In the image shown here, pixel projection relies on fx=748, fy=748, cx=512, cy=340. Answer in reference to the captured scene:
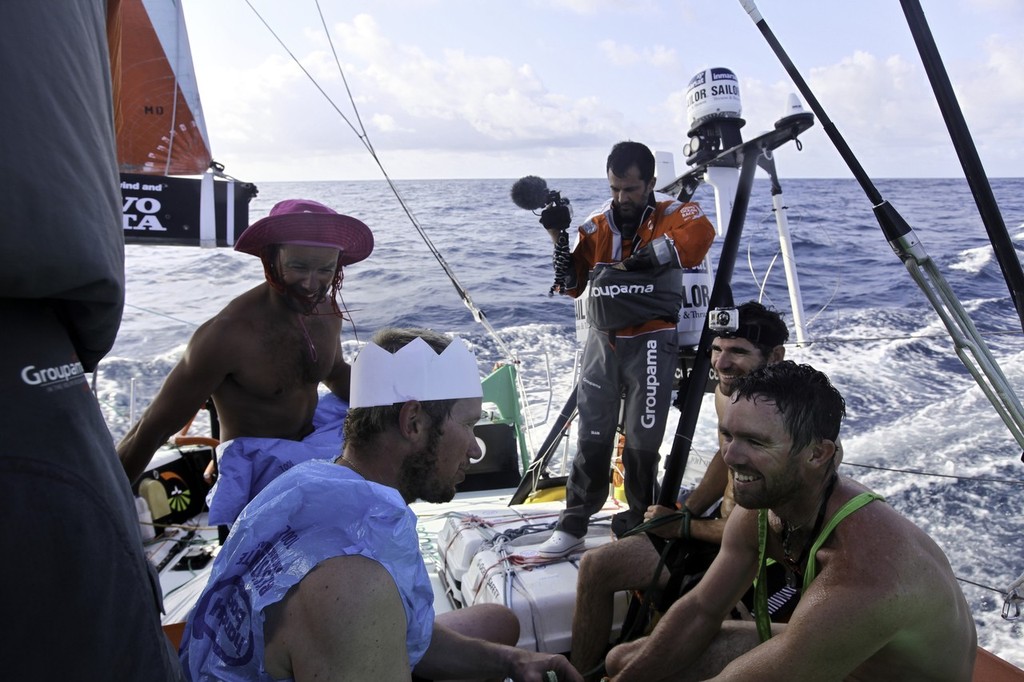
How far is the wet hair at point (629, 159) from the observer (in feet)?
10.9

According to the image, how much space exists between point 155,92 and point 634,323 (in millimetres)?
3507

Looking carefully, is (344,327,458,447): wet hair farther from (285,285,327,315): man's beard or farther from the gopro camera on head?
the gopro camera on head

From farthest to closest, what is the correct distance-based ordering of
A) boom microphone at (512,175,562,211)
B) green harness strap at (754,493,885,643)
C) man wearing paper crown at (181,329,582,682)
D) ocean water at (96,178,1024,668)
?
ocean water at (96,178,1024,668) → boom microphone at (512,175,562,211) → green harness strap at (754,493,885,643) → man wearing paper crown at (181,329,582,682)

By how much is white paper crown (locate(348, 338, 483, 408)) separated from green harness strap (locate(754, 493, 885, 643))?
0.79 meters

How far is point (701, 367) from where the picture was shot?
10.3 feet

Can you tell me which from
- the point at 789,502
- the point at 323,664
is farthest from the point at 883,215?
the point at 323,664

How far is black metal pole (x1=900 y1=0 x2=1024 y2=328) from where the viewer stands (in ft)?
4.42

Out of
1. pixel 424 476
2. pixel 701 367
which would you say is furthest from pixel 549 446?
pixel 424 476

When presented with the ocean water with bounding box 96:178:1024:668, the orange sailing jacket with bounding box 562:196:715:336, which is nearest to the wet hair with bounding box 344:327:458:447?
the orange sailing jacket with bounding box 562:196:715:336

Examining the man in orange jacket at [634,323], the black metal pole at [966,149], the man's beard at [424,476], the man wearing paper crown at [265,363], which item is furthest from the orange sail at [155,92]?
the black metal pole at [966,149]

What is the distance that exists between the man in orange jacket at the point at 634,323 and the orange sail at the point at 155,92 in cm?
298

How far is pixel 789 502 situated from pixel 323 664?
3.56ft

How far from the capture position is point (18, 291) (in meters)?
0.62

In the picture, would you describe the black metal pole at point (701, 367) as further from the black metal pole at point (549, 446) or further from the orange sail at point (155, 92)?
the orange sail at point (155, 92)
